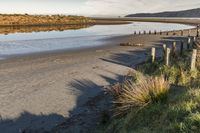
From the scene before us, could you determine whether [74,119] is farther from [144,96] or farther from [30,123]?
[144,96]

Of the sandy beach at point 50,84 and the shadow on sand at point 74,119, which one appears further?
the sandy beach at point 50,84

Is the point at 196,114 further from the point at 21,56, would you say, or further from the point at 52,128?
the point at 21,56

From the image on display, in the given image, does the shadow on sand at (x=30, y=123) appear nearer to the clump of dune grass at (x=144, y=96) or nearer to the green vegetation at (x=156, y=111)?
the green vegetation at (x=156, y=111)

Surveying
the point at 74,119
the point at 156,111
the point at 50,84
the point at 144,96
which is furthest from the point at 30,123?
the point at 50,84

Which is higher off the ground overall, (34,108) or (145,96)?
(145,96)

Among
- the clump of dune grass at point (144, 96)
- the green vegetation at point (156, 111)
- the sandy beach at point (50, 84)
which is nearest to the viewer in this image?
the green vegetation at point (156, 111)

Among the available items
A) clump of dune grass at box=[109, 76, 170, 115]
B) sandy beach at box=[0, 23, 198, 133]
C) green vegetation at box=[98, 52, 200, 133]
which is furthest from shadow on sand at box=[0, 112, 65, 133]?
clump of dune grass at box=[109, 76, 170, 115]

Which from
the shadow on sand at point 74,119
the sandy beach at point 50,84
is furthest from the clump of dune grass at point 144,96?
the sandy beach at point 50,84

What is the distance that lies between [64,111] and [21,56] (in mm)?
15156

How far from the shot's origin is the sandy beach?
12.9 metres

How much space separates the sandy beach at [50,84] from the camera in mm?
12891

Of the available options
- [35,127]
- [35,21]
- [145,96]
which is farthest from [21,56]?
[35,21]

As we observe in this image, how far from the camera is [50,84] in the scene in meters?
17.7

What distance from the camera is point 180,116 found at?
9055 millimetres
